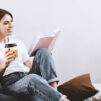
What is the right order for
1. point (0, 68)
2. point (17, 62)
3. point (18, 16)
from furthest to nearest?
1. point (18, 16)
2. point (17, 62)
3. point (0, 68)

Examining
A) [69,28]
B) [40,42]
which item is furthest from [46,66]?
[69,28]

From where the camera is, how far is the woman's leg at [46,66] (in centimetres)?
163

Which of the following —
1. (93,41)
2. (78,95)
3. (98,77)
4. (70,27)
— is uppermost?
(70,27)

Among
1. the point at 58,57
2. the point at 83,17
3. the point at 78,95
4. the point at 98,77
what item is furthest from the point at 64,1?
the point at 78,95

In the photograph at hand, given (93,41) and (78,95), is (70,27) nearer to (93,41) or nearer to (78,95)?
(93,41)

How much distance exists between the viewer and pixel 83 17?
250 cm

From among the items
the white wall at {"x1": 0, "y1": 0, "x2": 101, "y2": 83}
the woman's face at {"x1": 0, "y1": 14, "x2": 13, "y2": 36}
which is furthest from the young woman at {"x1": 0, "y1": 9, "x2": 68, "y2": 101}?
the white wall at {"x1": 0, "y1": 0, "x2": 101, "y2": 83}

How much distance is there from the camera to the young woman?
145cm

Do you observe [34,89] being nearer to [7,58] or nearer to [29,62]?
[7,58]

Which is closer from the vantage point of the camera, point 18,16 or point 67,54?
point 18,16

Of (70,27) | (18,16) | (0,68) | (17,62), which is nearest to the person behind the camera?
(0,68)

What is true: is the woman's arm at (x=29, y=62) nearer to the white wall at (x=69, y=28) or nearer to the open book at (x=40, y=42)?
the open book at (x=40, y=42)

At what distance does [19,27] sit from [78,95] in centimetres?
90

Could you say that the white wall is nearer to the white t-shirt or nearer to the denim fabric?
the white t-shirt
